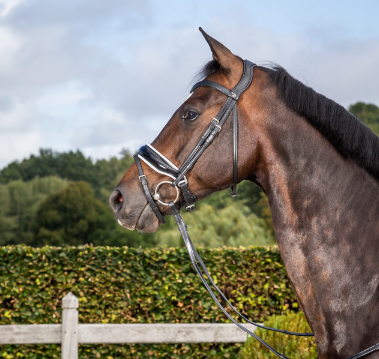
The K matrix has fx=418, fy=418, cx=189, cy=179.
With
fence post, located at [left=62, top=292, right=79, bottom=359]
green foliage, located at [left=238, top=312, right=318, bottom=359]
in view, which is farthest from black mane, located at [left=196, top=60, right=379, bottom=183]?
fence post, located at [left=62, top=292, right=79, bottom=359]

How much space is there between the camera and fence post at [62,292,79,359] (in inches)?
209

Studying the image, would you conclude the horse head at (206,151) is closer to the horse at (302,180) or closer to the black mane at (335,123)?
the horse at (302,180)

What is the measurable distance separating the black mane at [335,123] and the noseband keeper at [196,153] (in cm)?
24

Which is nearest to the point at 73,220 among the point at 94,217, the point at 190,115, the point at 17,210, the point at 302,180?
the point at 94,217

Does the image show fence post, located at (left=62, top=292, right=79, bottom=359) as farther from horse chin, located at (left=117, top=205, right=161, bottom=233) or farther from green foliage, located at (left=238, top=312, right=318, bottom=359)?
horse chin, located at (left=117, top=205, right=161, bottom=233)

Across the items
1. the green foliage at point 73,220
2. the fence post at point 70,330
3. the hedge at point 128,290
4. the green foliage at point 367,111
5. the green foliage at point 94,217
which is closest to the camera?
the fence post at point 70,330

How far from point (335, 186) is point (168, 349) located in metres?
5.14

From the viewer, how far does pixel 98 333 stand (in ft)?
17.9

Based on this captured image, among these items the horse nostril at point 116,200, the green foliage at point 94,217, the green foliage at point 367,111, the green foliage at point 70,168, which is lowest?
the horse nostril at point 116,200

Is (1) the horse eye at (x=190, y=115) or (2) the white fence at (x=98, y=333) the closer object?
(1) the horse eye at (x=190, y=115)

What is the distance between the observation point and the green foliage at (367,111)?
36500mm

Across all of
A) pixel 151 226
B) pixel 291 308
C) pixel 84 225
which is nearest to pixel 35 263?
pixel 291 308

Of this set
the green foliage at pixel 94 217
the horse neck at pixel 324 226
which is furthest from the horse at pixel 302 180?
the green foliage at pixel 94 217

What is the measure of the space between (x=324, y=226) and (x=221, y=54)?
3.54ft
